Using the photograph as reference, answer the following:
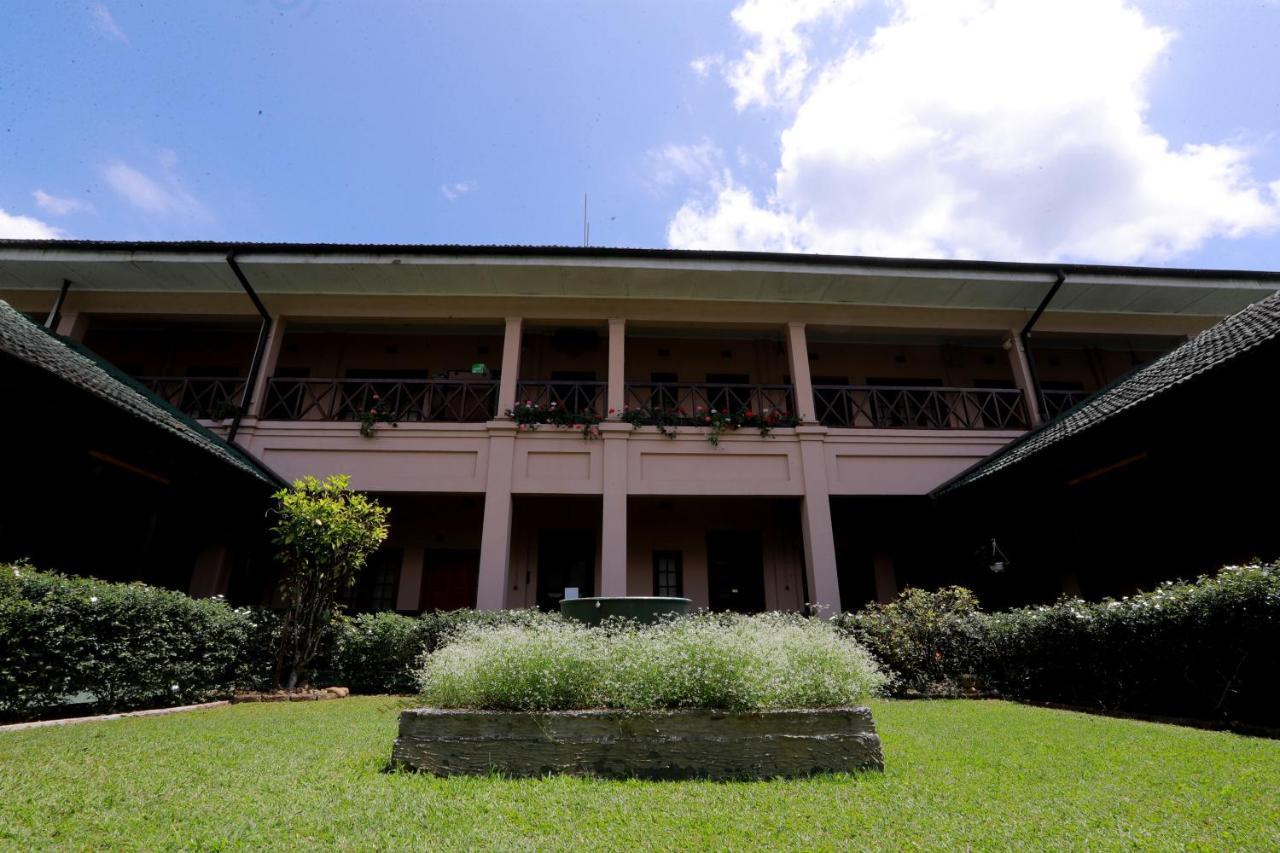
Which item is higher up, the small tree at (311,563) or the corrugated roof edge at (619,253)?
the corrugated roof edge at (619,253)

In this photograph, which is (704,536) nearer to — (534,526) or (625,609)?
(534,526)

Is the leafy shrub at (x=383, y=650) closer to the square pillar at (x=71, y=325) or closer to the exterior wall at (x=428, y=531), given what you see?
the exterior wall at (x=428, y=531)

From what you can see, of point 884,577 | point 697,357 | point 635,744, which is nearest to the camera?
point 635,744

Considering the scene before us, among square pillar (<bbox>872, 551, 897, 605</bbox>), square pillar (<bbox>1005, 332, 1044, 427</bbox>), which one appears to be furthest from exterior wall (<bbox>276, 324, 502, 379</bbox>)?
square pillar (<bbox>1005, 332, 1044, 427</bbox>)

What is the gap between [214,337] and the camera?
43.0ft

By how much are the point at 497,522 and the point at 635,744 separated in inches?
270

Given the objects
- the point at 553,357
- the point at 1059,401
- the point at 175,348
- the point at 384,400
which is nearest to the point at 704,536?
the point at 553,357

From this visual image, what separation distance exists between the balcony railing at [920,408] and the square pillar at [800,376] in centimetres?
34

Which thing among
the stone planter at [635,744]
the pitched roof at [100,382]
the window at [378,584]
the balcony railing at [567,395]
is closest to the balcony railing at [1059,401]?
the balcony railing at [567,395]

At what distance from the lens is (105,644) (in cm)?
554

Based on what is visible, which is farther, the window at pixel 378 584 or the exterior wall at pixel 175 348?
the exterior wall at pixel 175 348

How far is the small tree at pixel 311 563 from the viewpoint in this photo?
7.44m

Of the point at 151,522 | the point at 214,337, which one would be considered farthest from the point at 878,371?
the point at 214,337

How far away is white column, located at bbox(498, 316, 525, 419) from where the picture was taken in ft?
34.6
